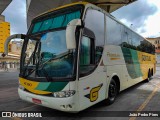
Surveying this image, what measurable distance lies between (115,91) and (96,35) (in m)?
2.44

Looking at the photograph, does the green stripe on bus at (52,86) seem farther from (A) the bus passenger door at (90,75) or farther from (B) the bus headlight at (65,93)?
(A) the bus passenger door at (90,75)

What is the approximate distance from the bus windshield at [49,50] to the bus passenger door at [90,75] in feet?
1.20

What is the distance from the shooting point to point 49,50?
5375 millimetres

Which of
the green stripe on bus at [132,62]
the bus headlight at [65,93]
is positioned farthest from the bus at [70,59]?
the green stripe on bus at [132,62]

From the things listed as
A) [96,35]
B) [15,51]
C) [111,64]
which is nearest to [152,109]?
[111,64]

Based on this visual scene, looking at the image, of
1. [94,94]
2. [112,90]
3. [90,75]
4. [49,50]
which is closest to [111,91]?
[112,90]

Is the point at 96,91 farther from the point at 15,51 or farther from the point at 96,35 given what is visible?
the point at 15,51

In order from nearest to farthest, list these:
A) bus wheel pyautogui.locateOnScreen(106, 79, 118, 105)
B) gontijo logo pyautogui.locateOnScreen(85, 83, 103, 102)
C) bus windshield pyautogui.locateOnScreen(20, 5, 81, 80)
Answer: bus windshield pyautogui.locateOnScreen(20, 5, 81, 80)
gontijo logo pyautogui.locateOnScreen(85, 83, 103, 102)
bus wheel pyautogui.locateOnScreen(106, 79, 118, 105)

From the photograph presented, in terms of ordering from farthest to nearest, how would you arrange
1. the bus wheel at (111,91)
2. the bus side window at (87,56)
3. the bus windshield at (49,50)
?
the bus wheel at (111,91)
the bus side window at (87,56)
the bus windshield at (49,50)

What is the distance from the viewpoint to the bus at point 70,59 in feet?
15.6

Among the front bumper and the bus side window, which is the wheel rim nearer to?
the bus side window

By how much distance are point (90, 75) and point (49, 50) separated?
4.41 feet

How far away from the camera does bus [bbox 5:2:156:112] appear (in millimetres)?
4766

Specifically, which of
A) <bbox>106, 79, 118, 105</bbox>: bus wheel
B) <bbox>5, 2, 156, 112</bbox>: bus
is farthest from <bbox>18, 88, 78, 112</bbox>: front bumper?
<bbox>106, 79, 118, 105</bbox>: bus wheel
